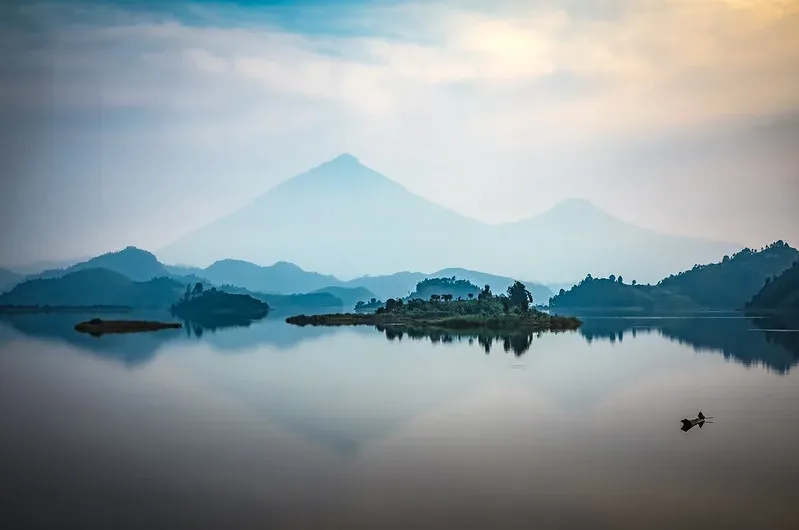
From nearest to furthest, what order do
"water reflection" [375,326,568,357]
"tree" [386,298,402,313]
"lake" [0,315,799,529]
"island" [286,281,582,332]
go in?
"lake" [0,315,799,529], "water reflection" [375,326,568,357], "island" [286,281,582,332], "tree" [386,298,402,313]

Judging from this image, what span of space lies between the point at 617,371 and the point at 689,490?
27715 mm

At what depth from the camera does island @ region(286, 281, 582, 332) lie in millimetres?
108438

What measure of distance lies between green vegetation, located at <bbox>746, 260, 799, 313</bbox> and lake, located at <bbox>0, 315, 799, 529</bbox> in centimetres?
14830

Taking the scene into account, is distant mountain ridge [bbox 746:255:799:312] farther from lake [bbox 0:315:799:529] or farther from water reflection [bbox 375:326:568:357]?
lake [bbox 0:315:799:529]

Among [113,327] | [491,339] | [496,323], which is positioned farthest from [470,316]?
[113,327]

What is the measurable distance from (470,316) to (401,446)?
8619 cm

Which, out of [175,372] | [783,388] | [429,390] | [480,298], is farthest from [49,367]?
[480,298]

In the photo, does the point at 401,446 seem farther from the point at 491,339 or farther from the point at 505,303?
the point at 505,303

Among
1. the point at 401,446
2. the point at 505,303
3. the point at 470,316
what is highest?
the point at 505,303

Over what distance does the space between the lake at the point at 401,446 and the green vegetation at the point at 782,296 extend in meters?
148

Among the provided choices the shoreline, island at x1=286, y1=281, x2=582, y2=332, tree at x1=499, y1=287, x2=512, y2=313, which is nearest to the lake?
the shoreline

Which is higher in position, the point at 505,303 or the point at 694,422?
the point at 505,303

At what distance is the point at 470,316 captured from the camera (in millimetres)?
111000

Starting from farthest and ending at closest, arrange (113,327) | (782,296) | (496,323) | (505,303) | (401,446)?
(782,296) < (505,303) < (496,323) < (113,327) < (401,446)
